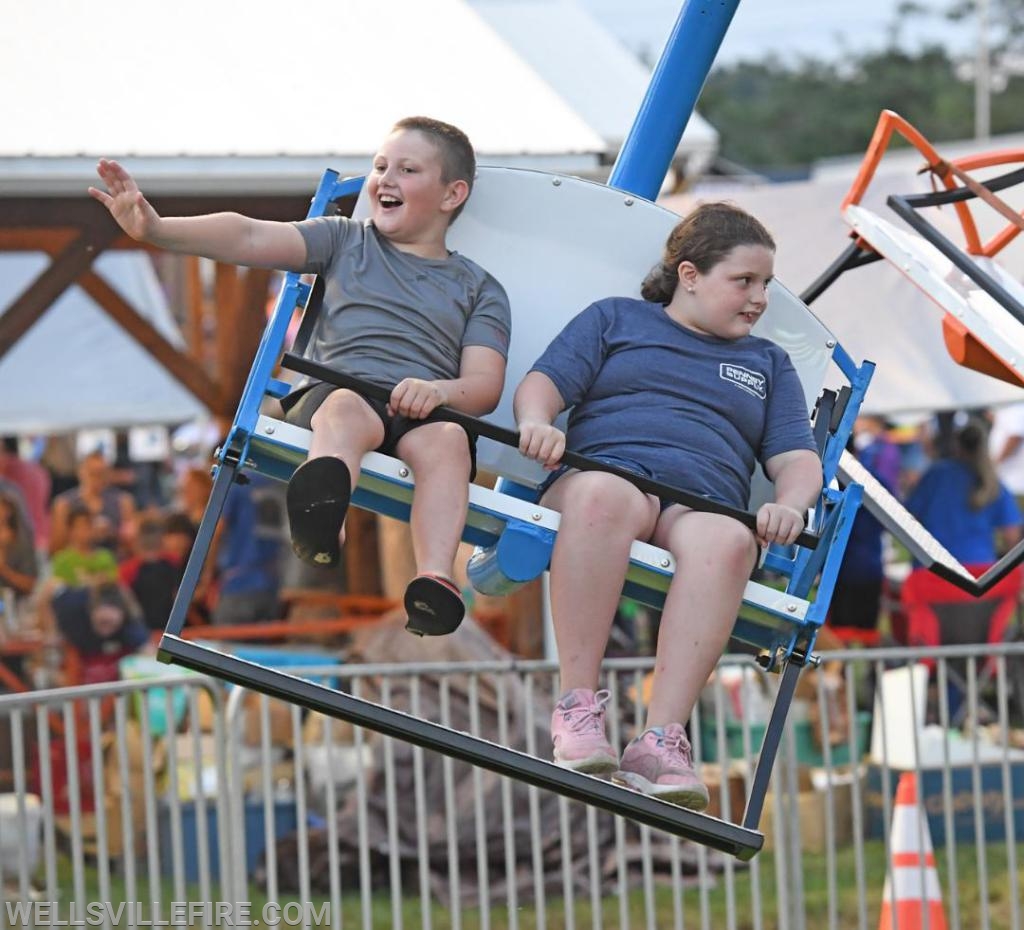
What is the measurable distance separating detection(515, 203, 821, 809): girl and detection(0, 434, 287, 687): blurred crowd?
17.0 feet

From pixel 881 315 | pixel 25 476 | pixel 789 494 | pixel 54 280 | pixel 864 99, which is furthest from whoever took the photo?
pixel 864 99

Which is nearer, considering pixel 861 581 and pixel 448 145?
pixel 448 145

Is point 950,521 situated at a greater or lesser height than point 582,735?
greater

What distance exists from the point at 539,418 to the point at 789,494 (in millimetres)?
509

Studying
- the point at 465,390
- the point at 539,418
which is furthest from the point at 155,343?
the point at 539,418

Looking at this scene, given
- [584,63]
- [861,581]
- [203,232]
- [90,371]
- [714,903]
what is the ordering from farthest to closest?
[90,371], [584,63], [861,581], [714,903], [203,232]

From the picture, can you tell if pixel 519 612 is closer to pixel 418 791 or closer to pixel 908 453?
pixel 418 791

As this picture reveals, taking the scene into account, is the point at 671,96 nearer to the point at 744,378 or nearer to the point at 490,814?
the point at 744,378

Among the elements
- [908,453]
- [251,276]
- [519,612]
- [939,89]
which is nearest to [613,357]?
[519,612]

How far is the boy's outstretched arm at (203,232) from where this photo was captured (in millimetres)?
3354

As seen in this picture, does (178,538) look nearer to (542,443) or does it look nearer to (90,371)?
(90,371)

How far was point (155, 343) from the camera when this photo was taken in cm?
980

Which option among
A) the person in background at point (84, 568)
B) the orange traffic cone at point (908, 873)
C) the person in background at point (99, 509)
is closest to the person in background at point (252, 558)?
the person in background at point (84, 568)

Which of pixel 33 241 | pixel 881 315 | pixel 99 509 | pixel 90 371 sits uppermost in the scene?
pixel 90 371
